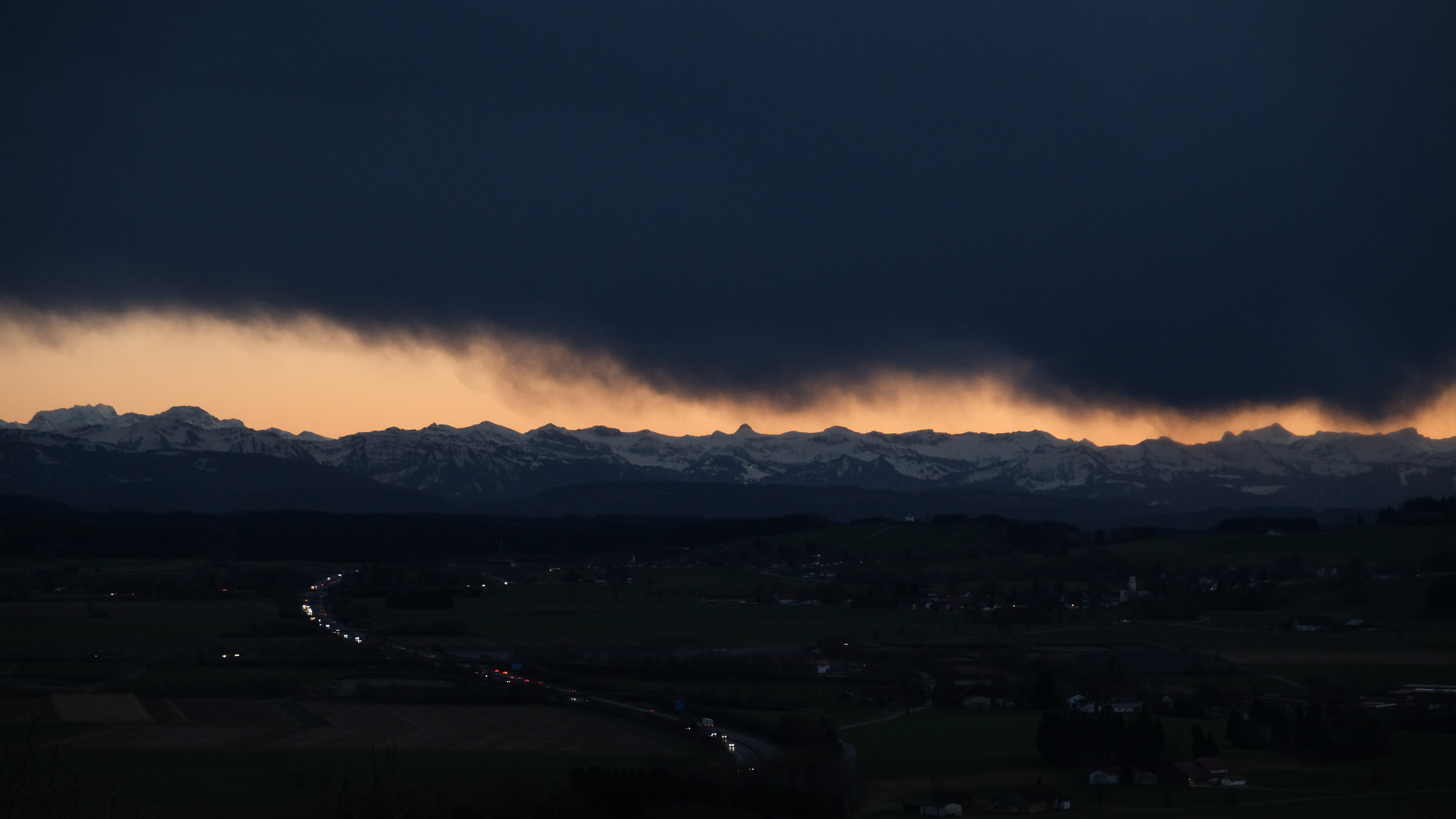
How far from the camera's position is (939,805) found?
33750 mm

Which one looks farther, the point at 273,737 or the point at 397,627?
the point at 397,627

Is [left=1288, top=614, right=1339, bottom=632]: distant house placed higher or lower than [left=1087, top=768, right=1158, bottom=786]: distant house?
higher

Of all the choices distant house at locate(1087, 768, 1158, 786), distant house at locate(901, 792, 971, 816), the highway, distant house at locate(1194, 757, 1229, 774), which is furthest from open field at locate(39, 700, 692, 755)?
distant house at locate(1194, 757, 1229, 774)

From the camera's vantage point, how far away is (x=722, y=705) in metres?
50.6

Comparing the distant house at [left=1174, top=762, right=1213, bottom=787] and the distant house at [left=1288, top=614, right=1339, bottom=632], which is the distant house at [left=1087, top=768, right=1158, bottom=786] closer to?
the distant house at [left=1174, top=762, right=1213, bottom=787]

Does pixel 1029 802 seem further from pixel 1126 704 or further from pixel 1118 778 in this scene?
pixel 1126 704

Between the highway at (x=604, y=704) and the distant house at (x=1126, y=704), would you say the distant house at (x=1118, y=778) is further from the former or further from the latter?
the distant house at (x=1126, y=704)

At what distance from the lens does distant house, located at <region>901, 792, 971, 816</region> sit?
3350cm

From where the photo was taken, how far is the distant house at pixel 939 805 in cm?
3350

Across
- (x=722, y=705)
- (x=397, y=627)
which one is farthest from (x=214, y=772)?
(x=397, y=627)

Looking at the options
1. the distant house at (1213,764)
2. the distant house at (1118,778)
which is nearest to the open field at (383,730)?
the distant house at (1118,778)

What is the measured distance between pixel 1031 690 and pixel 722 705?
1282cm

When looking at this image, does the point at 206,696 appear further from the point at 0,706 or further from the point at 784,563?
the point at 784,563

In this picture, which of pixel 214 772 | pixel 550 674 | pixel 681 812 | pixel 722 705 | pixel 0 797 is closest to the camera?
pixel 0 797
